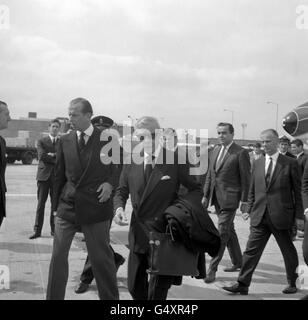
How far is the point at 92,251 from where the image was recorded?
13.7ft

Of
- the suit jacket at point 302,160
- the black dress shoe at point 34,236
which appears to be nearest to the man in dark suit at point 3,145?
the black dress shoe at point 34,236

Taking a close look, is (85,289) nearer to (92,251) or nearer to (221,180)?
(92,251)

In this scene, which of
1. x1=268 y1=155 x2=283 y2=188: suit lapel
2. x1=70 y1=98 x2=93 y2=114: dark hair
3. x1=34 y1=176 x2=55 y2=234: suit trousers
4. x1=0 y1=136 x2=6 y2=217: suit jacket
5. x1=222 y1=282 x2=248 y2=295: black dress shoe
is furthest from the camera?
x1=34 y1=176 x2=55 y2=234: suit trousers

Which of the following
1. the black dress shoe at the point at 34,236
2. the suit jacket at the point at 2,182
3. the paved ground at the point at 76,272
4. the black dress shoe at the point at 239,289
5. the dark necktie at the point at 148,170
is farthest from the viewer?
the black dress shoe at the point at 34,236

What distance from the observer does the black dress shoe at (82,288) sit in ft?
16.3

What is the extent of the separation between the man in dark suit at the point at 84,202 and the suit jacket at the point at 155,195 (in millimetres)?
438

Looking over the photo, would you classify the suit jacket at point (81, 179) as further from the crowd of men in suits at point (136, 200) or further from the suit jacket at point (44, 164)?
the suit jacket at point (44, 164)

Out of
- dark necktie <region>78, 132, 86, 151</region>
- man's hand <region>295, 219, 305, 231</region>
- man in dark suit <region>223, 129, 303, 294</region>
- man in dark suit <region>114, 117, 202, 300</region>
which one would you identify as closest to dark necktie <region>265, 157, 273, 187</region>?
man in dark suit <region>223, 129, 303, 294</region>

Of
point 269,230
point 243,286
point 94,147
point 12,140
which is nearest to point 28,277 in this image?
point 94,147

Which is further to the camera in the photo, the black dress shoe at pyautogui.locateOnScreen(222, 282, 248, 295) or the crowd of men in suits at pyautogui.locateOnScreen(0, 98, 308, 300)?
the black dress shoe at pyautogui.locateOnScreen(222, 282, 248, 295)

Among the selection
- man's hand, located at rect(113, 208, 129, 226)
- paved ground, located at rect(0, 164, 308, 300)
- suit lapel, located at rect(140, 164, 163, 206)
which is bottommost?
paved ground, located at rect(0, 164, 308, 300)

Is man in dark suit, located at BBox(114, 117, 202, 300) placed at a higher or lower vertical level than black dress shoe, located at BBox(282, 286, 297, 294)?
higher

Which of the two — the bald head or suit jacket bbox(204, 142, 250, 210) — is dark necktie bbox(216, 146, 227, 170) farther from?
the bald head

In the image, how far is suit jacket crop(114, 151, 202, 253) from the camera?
148 inches
